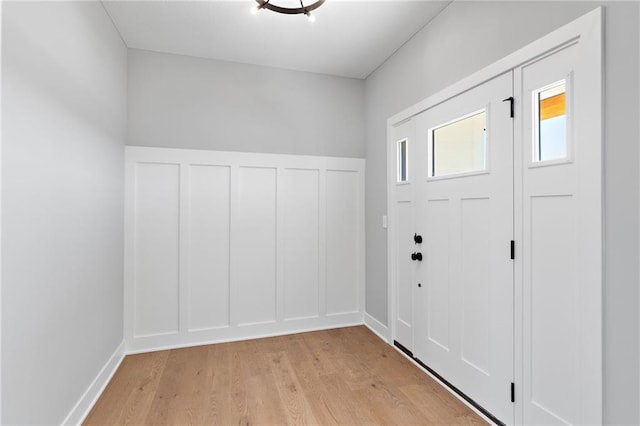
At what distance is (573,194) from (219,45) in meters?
2.89

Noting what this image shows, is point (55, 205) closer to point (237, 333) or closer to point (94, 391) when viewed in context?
point (94, 391)

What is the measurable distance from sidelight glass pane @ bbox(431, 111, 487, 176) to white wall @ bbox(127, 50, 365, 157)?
4.00 ft

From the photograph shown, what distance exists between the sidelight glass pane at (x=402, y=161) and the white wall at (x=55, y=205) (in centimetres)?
244

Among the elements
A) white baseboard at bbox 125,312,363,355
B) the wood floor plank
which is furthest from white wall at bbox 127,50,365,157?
the wood floor plank

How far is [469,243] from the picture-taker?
2119 mm

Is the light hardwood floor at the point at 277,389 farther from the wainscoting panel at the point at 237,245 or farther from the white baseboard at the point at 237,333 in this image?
the wainscoting panel at the point at 237,245

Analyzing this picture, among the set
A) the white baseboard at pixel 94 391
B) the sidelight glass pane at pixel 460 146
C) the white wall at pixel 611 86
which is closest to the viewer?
the white wall at pixel 611 86

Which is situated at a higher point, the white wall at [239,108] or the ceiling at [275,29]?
the ceiling at [275,29]

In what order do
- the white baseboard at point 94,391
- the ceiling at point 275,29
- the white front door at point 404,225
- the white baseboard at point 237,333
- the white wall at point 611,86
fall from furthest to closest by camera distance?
the white baseboard at point 237,333 → the white front door at point 404,225 → the ceiling at point 275,29 → the white baseboard at point 94,391 → the white wall at point 611,86

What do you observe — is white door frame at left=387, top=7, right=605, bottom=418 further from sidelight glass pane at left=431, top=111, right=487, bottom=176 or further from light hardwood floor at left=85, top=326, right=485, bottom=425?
light hardwood floor at left=85, top=326, right=485, bottom=425

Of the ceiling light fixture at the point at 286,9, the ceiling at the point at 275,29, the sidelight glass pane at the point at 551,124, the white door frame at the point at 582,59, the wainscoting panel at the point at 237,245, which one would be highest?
the ceiling at the point at 275,29

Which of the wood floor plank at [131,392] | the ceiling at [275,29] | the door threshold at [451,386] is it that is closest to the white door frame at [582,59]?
the door threshold at [451,386]

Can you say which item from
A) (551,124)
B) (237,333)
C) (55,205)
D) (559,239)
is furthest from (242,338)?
(551,124)

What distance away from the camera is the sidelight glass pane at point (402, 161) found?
9.50 ft
